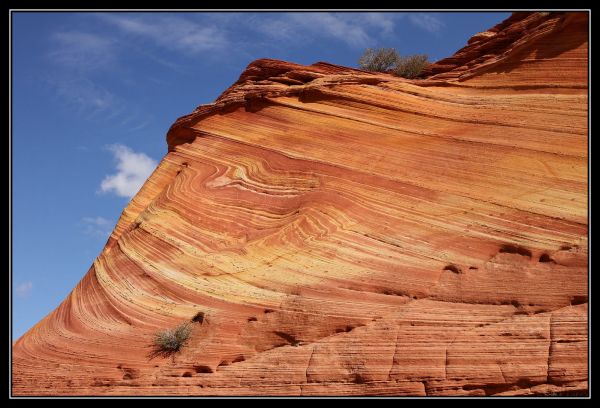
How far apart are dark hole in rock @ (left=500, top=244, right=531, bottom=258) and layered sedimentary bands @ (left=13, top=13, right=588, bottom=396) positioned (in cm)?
4

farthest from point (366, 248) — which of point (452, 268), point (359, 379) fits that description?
point (359, 379)

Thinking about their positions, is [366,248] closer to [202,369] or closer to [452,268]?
[452,268]

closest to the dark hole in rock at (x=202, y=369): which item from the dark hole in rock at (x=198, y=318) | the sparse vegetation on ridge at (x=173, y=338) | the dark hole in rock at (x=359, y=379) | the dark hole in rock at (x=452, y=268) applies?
the sparse vegetation on ridge at (x=173, y=338)

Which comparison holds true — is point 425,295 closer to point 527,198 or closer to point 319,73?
point 527,198

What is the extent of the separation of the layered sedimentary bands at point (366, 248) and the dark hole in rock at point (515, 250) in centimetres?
4

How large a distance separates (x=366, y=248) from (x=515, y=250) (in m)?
4.07

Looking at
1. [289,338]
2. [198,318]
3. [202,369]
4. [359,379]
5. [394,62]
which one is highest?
[394,62]

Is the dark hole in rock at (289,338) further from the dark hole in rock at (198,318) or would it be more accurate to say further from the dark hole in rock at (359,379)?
the dark hole in rock at (198,318)

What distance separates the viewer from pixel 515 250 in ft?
49.9

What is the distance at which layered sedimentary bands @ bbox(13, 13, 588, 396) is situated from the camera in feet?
44.9

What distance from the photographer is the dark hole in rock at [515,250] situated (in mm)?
15036

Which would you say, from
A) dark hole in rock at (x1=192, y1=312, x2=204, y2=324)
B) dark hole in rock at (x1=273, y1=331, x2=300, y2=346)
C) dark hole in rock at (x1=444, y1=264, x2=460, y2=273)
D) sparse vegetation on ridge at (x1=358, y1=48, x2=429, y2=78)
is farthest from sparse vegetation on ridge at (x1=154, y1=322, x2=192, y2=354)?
sparse vegetation on ridge at (x1=358, y1=48, x2=429, y2=78)

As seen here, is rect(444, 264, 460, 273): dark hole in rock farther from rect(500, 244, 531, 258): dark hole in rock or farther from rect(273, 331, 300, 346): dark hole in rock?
rect(273, 331, 300, 346): dark hole in rock

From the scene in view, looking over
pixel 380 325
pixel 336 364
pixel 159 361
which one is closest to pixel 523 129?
pixel 380 325
